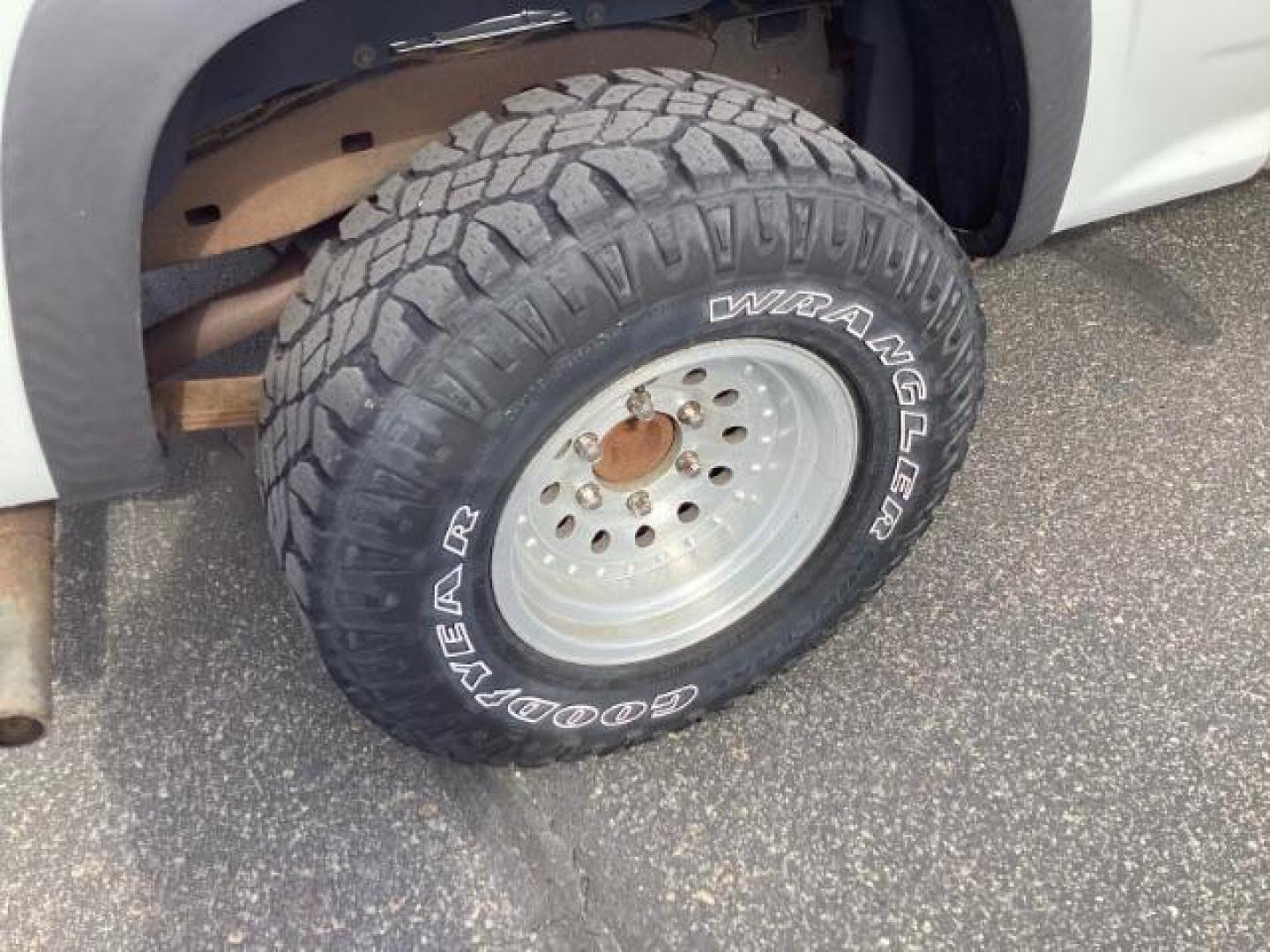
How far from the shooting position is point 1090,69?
1867mm

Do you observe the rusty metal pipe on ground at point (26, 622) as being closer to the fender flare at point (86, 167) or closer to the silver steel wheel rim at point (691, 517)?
the fender flare at point (86, 167)

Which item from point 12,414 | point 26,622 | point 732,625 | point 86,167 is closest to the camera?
point 86,167

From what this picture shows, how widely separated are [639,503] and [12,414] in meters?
0.88

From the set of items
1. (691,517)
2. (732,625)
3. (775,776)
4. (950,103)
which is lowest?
(775,776)

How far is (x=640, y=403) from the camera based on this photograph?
1.79 metres

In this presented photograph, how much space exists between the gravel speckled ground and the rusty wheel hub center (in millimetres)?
464

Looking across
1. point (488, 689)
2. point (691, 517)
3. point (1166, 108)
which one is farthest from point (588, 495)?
point (1166, 108)

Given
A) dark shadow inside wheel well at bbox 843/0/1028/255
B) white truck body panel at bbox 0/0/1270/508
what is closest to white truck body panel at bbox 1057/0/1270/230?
white truck body panel at bbox 0/0/1270/508

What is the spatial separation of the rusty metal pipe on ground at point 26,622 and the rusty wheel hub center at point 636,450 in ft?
2.54

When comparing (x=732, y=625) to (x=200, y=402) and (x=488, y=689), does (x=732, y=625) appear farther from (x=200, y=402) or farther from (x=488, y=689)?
(x=200, y=402)

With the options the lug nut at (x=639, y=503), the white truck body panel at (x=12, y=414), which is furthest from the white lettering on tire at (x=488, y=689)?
the white truck body panel at (x=12, y=414)

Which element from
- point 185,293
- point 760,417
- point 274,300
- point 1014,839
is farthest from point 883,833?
point 185,293

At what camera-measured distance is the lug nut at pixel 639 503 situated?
1.96m

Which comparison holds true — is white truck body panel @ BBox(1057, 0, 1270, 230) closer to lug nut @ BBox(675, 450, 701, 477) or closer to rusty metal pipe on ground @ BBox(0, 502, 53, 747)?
lug nut @ BBox(675, 450, 701, 477)
